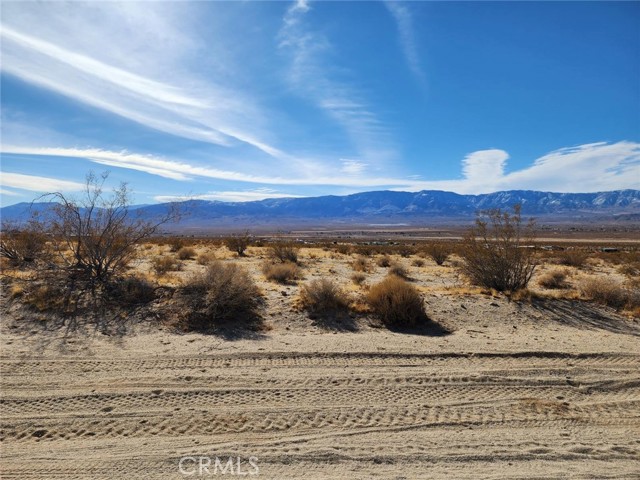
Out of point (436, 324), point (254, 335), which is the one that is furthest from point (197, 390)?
point (436, 324)

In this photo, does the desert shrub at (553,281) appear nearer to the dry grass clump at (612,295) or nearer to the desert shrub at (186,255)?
the dry grass clump at (612,295)

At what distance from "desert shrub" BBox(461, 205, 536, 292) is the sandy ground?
3.90m

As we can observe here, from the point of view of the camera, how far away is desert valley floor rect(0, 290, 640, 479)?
413 cm

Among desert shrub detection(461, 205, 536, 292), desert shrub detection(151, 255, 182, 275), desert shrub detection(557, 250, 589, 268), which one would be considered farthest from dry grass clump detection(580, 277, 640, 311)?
desert shrub detection(151, 255, 182, 275)

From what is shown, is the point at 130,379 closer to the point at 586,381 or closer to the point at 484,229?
the point at 586,381

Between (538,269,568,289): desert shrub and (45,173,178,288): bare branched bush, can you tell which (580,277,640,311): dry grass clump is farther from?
(45,173,178,288): bare branched bush

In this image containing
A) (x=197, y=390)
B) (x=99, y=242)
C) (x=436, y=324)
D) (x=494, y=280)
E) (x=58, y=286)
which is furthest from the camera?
(x=494, y=280)

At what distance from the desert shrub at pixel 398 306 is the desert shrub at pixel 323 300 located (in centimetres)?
87

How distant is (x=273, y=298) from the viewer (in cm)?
1083

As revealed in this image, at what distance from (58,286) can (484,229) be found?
13193 mm

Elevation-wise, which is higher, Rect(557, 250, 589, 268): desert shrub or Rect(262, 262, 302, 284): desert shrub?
Rect(262, 262, 302, 284): desert shrub

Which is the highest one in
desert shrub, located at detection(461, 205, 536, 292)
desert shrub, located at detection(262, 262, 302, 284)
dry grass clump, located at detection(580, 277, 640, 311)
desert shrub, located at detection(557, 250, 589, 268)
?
desert shrub, located at detection(461, 205, 536, 292)

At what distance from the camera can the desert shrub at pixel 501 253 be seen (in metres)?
12.6

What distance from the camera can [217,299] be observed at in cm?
920
